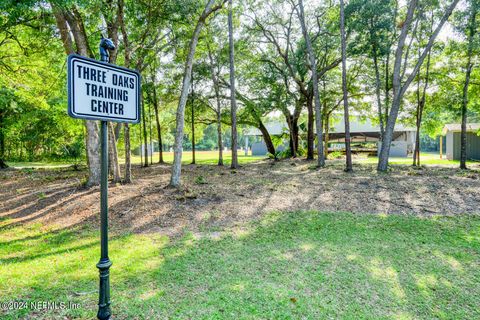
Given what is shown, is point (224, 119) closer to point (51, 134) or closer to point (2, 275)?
point (51, 134)

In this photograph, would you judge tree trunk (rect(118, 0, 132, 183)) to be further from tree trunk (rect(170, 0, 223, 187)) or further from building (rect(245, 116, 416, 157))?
building (rect(245, 116, 416, 157))

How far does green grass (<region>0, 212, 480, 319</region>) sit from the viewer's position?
2658 millimetres

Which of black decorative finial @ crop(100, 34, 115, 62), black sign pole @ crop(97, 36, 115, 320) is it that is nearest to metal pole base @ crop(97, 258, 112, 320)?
black sign pole @ crop(97, 36, 115, 320)

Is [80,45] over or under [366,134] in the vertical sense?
over

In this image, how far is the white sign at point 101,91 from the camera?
173 cm

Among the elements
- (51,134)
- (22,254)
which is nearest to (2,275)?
(22,254)

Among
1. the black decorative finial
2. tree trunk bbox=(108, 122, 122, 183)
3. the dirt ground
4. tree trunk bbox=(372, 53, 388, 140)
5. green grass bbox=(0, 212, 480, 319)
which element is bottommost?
green grass bbox=(0, 212, 480, 319)

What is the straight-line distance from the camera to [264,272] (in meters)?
3.42

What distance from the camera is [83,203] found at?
6.66 meters

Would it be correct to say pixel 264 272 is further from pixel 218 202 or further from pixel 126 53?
pixel 126 53

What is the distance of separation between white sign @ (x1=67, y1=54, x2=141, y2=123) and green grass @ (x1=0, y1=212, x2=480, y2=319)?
1789mm

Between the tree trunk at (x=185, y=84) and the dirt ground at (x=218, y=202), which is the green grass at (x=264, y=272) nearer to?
the dirt ground at (x=218, y=202)

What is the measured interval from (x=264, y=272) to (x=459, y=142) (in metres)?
22.8

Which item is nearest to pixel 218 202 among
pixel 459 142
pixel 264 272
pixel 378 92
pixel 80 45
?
pixel 264 272
